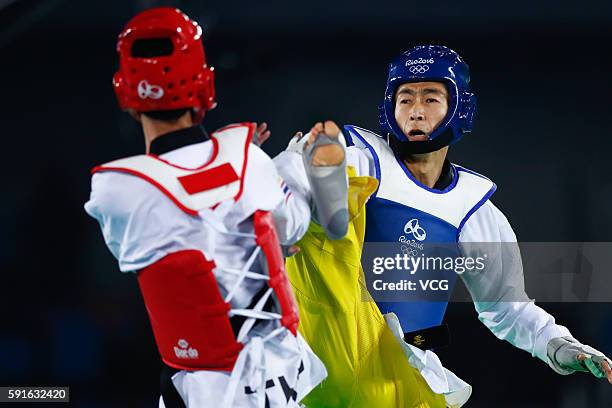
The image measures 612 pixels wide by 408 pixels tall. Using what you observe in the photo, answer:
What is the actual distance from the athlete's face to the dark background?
1.66 metres

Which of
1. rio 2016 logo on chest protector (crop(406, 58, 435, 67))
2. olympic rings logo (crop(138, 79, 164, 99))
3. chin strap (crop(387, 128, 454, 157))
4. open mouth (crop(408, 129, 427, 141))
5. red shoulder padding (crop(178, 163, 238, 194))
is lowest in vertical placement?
chin strap (crop(387, 128, 454, 157))

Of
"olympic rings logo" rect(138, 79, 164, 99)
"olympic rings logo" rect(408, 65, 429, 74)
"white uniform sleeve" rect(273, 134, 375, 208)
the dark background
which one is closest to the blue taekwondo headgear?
"olympic rings logo" rect(408, 65, 429, 74)

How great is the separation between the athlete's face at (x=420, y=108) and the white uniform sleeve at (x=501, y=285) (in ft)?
1.02

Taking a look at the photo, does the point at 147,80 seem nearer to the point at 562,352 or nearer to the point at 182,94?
the point at 182,94

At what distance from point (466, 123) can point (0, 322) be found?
243 centimetres

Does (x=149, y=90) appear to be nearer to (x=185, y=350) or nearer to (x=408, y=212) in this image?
(x=185, y=350)

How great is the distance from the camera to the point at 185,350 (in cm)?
239

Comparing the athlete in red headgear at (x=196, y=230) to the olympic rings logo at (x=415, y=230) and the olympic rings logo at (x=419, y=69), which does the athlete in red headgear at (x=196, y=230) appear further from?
the olympic rings logo at (x=419, y=69)

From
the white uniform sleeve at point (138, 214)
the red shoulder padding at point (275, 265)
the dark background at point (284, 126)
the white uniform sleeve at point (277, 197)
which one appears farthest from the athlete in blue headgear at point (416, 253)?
the dark background at point (284, 126)

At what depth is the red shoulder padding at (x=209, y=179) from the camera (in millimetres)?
2304

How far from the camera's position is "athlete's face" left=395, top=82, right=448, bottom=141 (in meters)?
3.24

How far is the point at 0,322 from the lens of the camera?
184 inches

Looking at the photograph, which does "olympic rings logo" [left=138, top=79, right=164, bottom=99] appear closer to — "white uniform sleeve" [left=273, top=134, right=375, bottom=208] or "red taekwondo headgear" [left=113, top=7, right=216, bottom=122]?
"red taekwondo headgear" [left=113, top=7, right=216, bottom=122]

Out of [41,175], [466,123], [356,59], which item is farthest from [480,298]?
[41,175]
